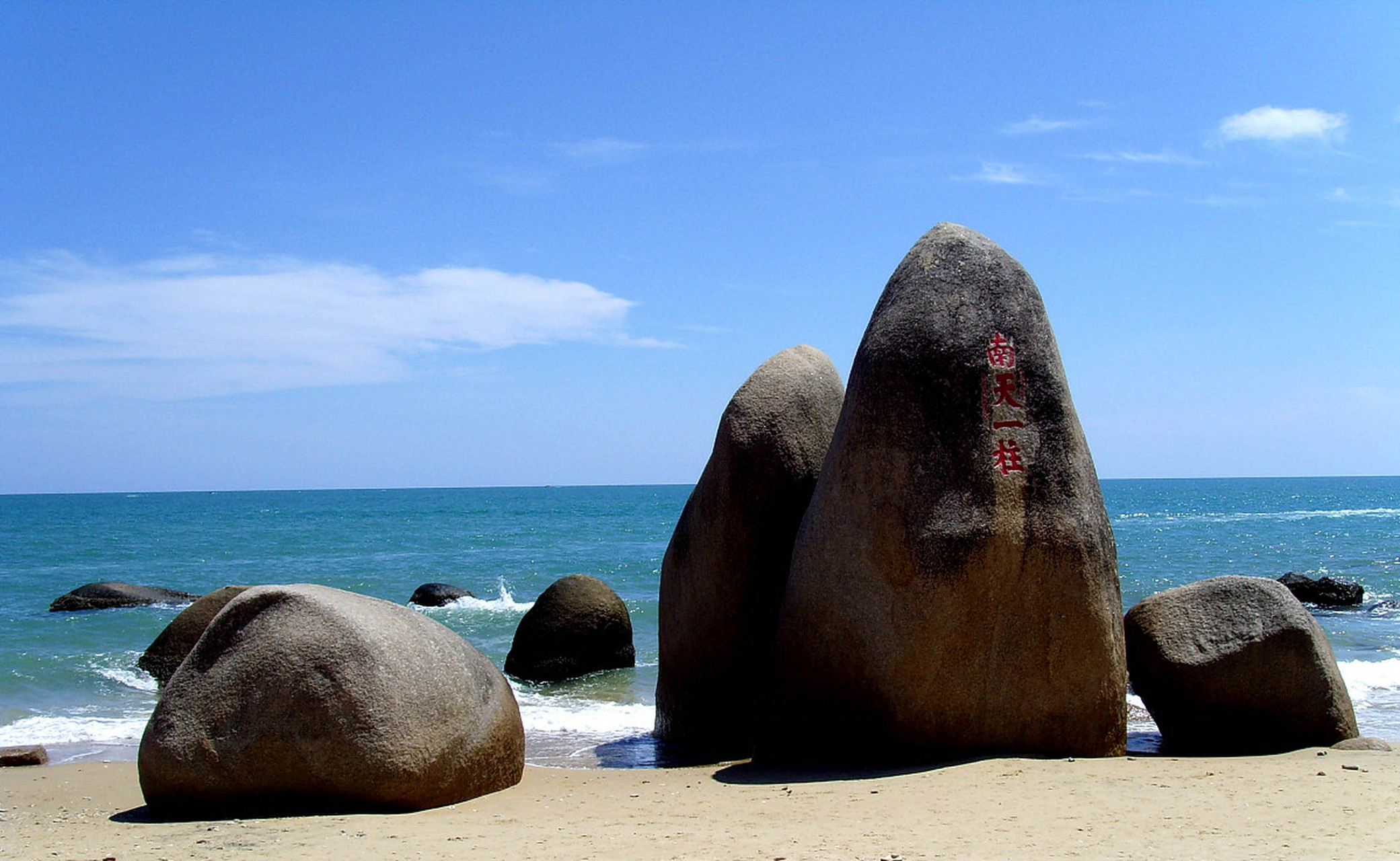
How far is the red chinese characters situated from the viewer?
703 centimetres

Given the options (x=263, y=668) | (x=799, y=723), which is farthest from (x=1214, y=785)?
(x=263, y=668)

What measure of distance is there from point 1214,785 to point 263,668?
5272 millimetres

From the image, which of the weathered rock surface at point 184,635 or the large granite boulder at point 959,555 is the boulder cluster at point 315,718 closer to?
the large granite boulder at point 959,555

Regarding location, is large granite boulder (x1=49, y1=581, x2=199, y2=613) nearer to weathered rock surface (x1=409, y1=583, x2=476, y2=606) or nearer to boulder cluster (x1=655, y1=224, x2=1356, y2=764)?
weathered rock surface (x1=409, y1=583, x2=476, y2=606)

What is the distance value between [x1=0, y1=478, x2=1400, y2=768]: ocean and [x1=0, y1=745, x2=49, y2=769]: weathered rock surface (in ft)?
1.96

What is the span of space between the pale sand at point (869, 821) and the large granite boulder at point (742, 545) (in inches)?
56.3

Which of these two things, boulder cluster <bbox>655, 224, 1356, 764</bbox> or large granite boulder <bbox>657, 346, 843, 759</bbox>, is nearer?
boulder cluster <bbox>655, 224, 1356, 764</bbox>

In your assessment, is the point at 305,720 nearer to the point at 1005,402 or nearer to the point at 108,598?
the point at 1005,402

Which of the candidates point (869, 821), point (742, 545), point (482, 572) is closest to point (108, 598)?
point (482, 572)

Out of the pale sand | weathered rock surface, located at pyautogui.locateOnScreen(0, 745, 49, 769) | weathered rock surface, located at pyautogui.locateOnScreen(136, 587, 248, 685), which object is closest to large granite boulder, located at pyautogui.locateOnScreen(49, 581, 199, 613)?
weathered rock surface, located at pyautogui.locateOnScreen(136, 587, 248, 685)

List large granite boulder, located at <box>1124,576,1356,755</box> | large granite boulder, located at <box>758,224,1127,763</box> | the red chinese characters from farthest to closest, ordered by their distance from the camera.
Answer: large granite boulder, located at <box>1124,576,1356,755</box>, the red chinese characters, large granite boulder, located at <box>758,224,1127,763</box>

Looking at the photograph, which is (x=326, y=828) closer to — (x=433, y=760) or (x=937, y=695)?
(x=433, y=760)

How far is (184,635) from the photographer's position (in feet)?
44.7

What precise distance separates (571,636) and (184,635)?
469 centimetres
